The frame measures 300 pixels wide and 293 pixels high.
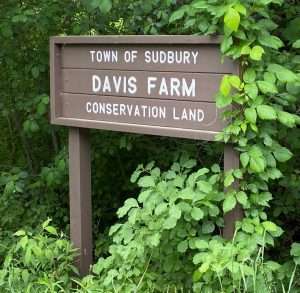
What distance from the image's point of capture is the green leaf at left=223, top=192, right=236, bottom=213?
3.23m

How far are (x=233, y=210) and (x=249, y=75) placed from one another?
682 mm

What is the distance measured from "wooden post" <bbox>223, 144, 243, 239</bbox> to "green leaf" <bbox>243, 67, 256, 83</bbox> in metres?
0.35

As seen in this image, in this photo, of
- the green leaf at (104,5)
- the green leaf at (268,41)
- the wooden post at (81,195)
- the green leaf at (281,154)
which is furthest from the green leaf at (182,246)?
the green leaf at (104,5)

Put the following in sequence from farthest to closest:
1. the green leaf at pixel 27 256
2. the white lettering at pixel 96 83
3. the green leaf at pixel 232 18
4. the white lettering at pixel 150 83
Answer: the white lettering at pixel 96 83 → the green leaf at pixel 27 256 → the white lettering at pixel 150 83 → the green leaf at pixel 232 18

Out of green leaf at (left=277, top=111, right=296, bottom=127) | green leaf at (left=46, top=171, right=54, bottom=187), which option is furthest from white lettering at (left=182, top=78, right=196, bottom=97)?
green leaf at (left=46, top=171, right=54, bottom=187)

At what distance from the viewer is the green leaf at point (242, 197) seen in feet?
10.6

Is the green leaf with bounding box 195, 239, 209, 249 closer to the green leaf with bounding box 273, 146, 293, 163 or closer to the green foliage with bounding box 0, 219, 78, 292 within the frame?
the green leaf with bounding box 273, 146, 293, 163

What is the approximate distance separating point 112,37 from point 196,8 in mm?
547

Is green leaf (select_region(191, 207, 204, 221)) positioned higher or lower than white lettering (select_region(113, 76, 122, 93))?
lower

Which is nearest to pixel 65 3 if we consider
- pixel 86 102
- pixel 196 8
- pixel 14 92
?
pixel 14 92

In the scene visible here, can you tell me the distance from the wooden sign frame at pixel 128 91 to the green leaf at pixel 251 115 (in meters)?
0.17

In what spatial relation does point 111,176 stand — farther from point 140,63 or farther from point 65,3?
point 140,63

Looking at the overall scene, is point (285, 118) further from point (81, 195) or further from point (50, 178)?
point (50, 178)

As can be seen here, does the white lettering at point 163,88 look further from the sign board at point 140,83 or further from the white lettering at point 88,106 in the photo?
the white lettering at point 88,106
